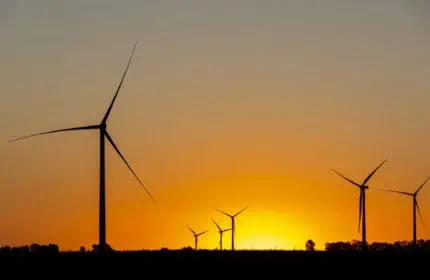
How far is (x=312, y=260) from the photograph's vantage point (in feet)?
400

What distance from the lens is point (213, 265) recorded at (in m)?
111

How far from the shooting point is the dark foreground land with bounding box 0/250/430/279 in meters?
102

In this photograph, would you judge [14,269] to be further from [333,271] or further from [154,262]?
[333,271]

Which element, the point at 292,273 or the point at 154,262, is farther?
the point at 154,262

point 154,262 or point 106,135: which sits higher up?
point 106,135

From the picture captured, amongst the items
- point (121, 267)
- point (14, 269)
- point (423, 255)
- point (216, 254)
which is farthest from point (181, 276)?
point (423, 255)

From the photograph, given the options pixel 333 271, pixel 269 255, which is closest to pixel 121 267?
pixel 333 271

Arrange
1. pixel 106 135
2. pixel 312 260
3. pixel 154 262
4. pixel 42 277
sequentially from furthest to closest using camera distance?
1. pixel 312 260
2. pixel 154 262
3. pixel 106 135
4. pixel 42 277

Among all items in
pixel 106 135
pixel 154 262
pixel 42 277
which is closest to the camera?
pixel 42 277

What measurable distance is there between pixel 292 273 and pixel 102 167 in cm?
1809

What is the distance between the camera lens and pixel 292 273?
106m

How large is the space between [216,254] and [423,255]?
21520 mm

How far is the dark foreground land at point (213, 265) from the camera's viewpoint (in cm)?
Answer: 10194

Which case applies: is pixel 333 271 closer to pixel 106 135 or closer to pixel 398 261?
pixel 398 261
